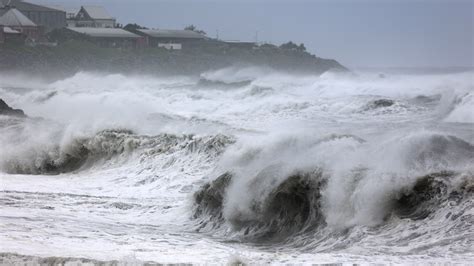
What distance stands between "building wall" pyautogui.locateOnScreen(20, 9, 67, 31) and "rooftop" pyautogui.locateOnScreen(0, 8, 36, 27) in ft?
14.6

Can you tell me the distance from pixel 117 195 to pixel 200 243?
4.37 m

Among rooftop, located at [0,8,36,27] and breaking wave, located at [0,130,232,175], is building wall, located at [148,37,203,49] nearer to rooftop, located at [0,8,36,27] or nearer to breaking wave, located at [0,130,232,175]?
rooftop, located at [0,8,36,27]

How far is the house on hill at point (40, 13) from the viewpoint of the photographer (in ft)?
285

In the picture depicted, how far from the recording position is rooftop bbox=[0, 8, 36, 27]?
258ft

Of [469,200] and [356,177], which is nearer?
[469,200]

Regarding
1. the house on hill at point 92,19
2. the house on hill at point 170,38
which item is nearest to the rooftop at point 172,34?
the house on hill at point 170,38

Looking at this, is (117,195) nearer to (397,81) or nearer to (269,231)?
(269,231)

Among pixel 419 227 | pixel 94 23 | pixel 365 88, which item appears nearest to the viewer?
pixel 419 227

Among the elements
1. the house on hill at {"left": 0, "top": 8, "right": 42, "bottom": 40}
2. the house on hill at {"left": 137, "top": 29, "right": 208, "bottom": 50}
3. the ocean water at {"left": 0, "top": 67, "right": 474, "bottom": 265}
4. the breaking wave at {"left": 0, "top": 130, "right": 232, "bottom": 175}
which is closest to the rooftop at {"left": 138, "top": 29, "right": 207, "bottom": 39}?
the house on hill at {"left": 137, "top": 29, "right": 208, "bottom": 50}

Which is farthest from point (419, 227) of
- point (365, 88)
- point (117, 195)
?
point (365, 88)

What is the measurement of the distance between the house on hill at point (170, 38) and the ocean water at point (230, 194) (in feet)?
220

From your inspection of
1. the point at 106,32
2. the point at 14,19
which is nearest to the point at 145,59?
the point at 106,32

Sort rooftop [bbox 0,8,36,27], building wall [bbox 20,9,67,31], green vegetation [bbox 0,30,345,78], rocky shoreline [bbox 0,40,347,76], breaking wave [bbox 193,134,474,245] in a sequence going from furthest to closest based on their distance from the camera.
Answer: building wall [bbox 20,9,67,31], rooftop [bbox 0,8,36,27], green vegetation [bbox 0,30,345,78], rocky shoreline [bbox 0,40,347,76], breaking wave [bbox 193,134,474,245]

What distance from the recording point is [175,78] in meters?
75.9
